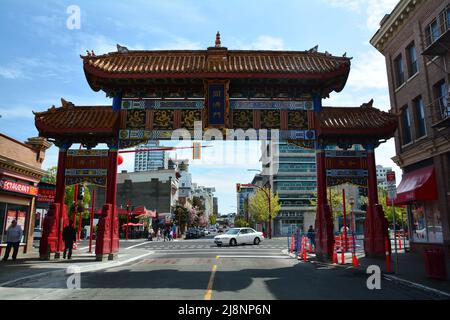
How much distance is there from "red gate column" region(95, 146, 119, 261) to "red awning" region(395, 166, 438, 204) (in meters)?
15.5

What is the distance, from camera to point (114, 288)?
9.16 m

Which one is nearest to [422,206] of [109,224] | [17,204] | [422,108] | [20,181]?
[422,108]

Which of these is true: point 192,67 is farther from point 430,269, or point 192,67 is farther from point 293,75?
point 430,269

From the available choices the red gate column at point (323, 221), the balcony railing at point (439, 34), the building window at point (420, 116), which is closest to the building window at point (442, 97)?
the building window at point (420, 116)

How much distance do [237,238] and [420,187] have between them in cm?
1579

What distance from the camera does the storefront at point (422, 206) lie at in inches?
728

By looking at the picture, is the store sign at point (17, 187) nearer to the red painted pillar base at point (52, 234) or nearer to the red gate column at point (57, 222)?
the red gate column at point (57, 222)

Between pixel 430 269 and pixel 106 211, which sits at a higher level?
pixel 106 211

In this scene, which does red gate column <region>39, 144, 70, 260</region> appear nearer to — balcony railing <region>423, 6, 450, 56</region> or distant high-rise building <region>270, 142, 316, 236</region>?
balcony railing <region>423, 6, 450, 56</region>

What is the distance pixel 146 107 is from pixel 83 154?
145 inches

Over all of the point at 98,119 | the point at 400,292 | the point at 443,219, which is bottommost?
the point at 400,292

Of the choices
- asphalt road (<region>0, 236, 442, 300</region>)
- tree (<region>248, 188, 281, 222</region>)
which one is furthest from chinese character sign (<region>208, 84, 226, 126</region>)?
tree (<region>248, 188, 281, 222</region>)

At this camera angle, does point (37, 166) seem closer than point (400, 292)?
No
